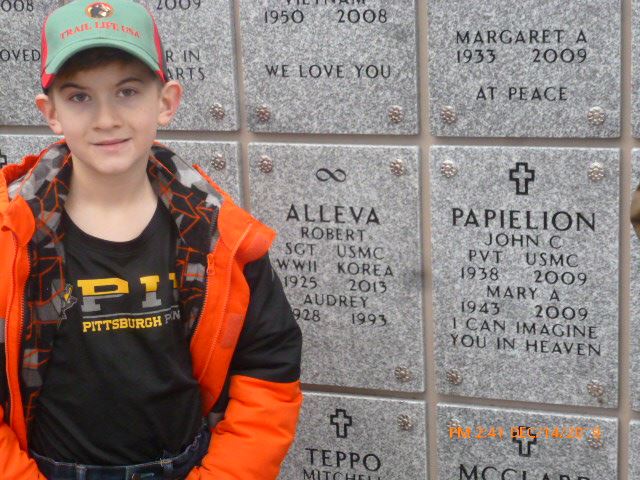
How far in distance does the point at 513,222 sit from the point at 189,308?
3.72 ft

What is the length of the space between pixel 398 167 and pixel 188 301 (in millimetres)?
998

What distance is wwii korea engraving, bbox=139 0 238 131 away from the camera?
155 inches

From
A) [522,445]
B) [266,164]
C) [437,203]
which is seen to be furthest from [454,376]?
[266,164]

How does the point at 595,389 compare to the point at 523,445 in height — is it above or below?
above

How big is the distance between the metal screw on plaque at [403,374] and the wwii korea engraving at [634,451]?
28.6 inches

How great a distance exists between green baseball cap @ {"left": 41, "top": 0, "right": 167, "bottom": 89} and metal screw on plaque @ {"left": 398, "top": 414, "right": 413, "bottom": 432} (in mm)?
1569

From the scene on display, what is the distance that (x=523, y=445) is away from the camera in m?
3.90

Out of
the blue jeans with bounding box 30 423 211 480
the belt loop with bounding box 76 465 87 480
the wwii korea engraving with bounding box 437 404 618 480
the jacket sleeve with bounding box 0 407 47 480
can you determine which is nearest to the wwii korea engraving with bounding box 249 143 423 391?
the wwii korea engraving with bounding box 437 404 618 480

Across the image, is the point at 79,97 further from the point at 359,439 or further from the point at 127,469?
the point at 359,439

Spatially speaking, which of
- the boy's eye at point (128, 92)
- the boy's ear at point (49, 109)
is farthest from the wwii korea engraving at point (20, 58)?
the boy's eye at point (128, 92)

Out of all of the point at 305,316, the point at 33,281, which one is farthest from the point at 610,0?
the point at 33,281

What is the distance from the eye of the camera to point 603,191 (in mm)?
3584

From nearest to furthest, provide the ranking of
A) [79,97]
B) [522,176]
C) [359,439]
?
[79,97]
[522,176]
[359,439]

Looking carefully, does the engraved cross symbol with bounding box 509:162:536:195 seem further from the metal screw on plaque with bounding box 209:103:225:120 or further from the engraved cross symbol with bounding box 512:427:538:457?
the metal screw on plaque with bounding box 209:103:225:120
